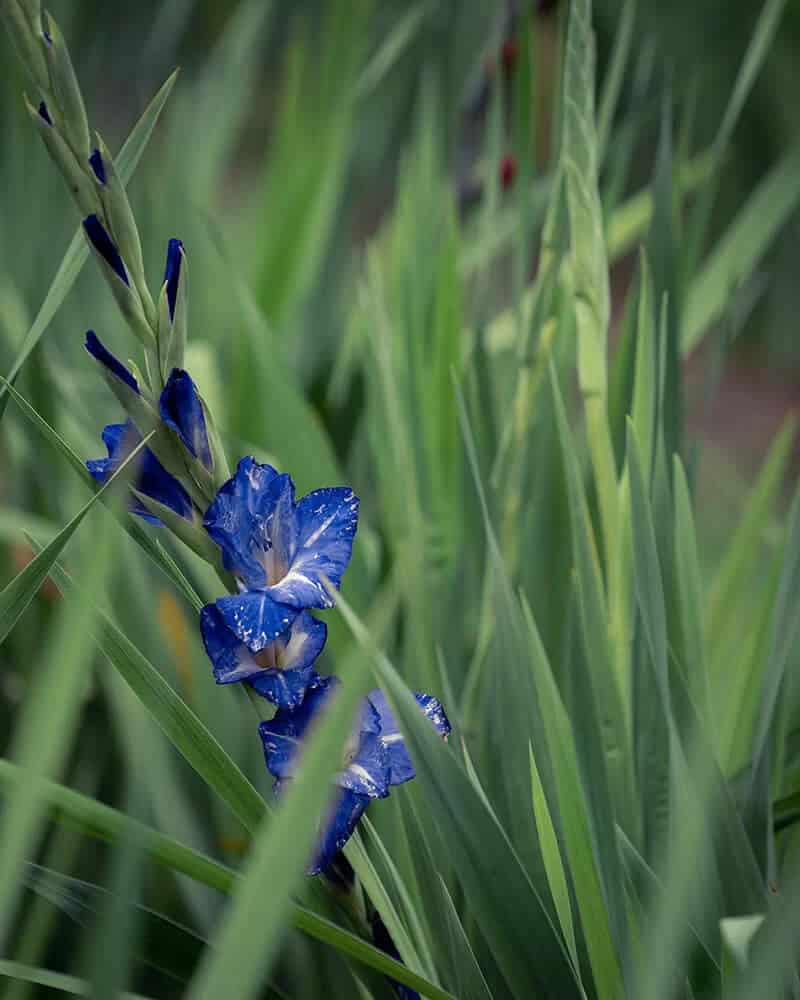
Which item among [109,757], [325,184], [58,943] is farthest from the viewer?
[325,184]

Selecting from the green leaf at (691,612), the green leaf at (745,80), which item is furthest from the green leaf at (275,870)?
the green leaf at (745,80)

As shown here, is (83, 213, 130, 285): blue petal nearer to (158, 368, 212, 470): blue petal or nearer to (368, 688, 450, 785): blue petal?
(158, 368, 212, 470): blue petal

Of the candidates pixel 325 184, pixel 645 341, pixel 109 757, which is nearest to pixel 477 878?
pixel 645 341

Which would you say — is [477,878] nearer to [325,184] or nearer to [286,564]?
[286,564]

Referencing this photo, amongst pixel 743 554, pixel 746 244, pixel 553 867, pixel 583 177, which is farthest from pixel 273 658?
pixel 746 244

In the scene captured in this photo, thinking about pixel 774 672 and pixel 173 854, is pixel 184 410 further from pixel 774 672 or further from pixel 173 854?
pixel 774 672
